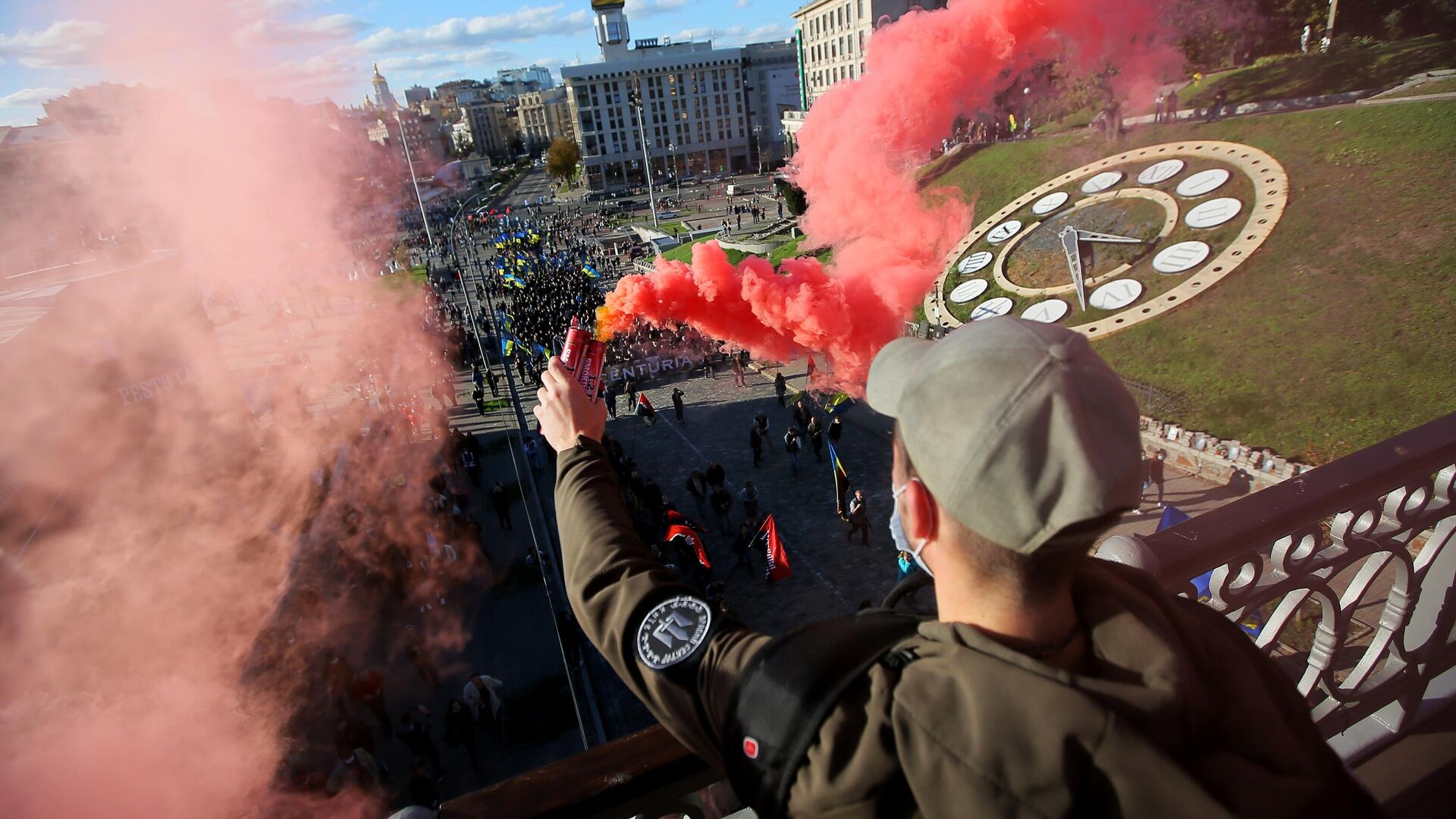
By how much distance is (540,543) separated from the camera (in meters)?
16.5

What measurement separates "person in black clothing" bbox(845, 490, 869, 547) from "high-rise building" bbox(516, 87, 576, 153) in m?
124

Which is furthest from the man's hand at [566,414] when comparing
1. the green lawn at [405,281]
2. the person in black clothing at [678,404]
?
the green lawn at [405,281]

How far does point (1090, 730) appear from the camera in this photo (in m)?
1.07

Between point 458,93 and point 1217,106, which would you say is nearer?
point 1217,106

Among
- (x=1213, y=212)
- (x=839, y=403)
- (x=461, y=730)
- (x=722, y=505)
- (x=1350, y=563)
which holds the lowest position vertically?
(x=722, y=505)

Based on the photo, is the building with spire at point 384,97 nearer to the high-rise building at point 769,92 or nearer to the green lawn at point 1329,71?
the green lawn at point 1329,71

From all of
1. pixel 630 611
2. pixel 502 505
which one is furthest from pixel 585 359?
pixel 502 505

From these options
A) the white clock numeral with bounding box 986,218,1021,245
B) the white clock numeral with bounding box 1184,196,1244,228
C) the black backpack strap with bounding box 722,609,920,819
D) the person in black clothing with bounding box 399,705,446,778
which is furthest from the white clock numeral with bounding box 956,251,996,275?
the black backpack strap with bounding box 722,609,920,819

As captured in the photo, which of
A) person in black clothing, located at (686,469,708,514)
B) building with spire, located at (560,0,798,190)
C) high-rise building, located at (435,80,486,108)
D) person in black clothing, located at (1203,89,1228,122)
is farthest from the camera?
high-rise building, located at (435,80,486,108)

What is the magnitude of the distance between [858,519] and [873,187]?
7205mm

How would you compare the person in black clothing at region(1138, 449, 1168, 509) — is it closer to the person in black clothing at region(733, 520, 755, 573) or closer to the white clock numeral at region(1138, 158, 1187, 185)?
the person in black clothing at region(733, 520, 755, 573)

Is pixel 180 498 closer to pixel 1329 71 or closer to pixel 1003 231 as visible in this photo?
pixel 1003 231

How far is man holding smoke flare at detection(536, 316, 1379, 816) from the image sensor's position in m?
1.08

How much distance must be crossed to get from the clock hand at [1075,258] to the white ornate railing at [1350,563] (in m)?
17.2
